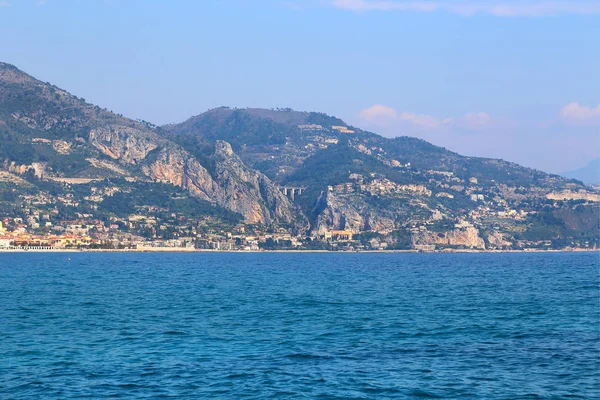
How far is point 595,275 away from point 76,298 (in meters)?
79.2

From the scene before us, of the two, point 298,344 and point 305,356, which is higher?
point 298,344

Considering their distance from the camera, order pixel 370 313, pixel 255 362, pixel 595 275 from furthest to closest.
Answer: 1. pixel 595 275
2. pixel 370 313
3. pixel 255 362

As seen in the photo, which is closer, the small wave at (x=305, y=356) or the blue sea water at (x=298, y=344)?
the blue sea water at (x=298, y=344)

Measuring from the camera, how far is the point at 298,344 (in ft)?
167

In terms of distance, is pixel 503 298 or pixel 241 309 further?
pixel 503 298

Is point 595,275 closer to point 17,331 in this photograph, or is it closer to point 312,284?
point 312,284

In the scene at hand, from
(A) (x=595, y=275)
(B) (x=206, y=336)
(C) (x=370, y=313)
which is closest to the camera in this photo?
(B) (x=206, y=336)

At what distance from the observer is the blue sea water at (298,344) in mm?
38750

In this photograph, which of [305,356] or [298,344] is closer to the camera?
[305,356]

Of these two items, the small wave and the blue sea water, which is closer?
the blue sea water

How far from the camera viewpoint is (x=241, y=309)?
72188 millimetres

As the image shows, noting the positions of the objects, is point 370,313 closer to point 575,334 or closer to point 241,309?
point 241,309

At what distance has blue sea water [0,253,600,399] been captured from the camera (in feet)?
127

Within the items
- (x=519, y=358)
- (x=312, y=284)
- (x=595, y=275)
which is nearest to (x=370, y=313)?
(x=519, y=358)
